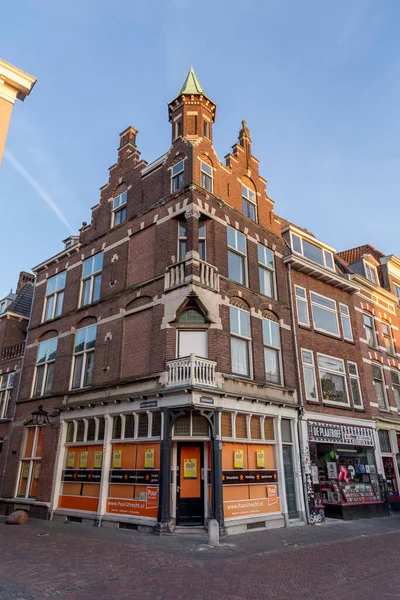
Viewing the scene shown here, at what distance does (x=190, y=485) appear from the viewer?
46.0 feet

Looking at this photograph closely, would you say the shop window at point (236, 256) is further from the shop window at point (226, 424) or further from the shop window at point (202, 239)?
the shop window at point (226, 424)

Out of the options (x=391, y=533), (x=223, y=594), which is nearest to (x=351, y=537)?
(x=391, y=533)

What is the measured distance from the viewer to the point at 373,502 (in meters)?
19.5

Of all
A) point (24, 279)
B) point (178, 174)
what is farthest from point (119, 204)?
point (24, 279)

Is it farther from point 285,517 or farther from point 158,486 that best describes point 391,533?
point 158,486

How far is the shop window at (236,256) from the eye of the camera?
18.1m

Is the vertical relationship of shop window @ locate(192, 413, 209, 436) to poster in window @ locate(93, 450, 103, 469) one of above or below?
above

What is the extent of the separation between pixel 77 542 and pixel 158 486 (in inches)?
119

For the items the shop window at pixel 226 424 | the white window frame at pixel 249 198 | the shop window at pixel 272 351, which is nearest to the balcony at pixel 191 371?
the shop window at pixel 226 424

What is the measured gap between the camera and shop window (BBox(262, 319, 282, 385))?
17969 millimetres

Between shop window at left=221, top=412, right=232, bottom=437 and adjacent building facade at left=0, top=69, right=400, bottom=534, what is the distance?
0.06m

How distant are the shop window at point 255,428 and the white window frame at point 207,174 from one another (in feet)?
32.1

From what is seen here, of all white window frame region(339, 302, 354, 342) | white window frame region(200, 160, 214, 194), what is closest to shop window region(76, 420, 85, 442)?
white window frame region(200, 160, 214, 194)

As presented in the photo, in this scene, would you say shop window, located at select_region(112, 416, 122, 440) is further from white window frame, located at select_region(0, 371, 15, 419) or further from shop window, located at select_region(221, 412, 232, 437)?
white window frame, located at select_region(0, 371, 15, 419)
